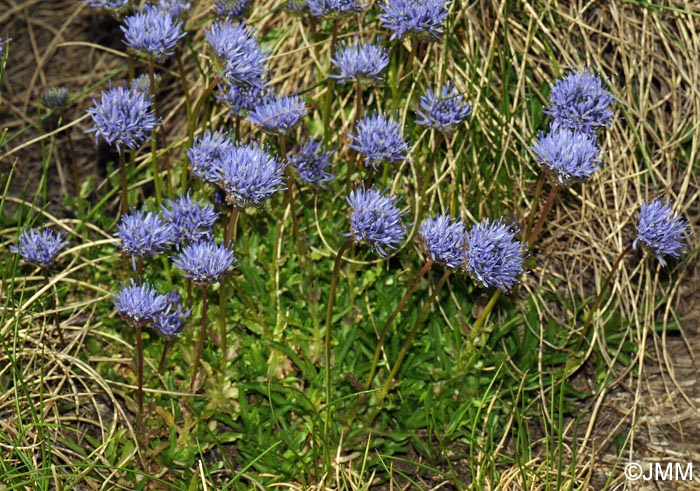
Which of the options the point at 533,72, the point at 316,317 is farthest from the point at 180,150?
the point at 533,72

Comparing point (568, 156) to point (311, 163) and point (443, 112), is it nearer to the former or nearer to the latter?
point (443, 112)

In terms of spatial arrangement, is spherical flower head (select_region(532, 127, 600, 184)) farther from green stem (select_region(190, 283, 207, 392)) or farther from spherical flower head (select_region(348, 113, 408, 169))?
green stem (select_region(190, 283, 207, 392))

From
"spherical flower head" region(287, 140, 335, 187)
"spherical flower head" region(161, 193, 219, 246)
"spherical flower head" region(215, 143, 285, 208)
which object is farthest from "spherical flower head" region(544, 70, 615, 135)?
"spherical flower head" region(161, 193, 219, 246)

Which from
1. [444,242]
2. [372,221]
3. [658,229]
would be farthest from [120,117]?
[658,229]

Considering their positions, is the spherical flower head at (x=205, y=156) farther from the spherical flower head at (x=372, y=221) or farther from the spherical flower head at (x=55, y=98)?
the spherical flower head at (x=55, y=98)

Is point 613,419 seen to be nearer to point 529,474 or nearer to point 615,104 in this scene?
point 529,474
